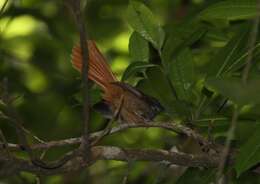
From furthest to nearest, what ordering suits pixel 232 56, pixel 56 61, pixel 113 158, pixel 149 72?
pixel 56 61 < pixel 149 72 < pixel 232 56 < pixel 113 158

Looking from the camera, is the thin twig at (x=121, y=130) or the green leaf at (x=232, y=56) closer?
the thin twig at (x=121, y=130)

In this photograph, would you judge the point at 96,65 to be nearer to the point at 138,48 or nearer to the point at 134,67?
the point at 134,67

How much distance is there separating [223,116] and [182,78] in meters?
0.30

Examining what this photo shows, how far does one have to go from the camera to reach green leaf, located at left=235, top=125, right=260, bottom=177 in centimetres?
190

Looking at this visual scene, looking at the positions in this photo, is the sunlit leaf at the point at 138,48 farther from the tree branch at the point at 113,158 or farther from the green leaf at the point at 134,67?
the tree branch at the point at 113,158

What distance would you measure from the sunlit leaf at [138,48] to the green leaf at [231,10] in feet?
1.13

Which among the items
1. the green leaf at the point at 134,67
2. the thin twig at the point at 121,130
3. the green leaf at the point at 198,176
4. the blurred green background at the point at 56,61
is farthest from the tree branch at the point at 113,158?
the blurred green background at the point at 56,61

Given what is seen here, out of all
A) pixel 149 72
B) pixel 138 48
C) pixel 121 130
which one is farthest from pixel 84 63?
pixel 149 72

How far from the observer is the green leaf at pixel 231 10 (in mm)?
2098

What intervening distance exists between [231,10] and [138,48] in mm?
433

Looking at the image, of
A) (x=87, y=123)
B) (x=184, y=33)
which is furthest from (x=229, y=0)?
(x=87, y=123)

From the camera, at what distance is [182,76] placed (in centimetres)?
246

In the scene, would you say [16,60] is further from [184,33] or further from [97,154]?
[97,154]

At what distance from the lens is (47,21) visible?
361 centimetres
